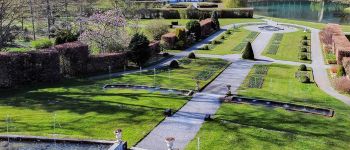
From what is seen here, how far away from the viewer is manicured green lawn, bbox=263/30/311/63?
40031 mm

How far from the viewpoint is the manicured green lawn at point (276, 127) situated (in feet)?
57.1

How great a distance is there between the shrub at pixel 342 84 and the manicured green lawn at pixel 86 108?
9.01 meters

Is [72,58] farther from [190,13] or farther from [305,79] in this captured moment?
[190,13]

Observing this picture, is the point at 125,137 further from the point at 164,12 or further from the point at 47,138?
the point at 164,12

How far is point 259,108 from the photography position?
22516mm

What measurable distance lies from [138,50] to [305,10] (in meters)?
73.3

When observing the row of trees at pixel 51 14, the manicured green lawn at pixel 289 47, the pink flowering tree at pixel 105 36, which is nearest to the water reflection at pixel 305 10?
the manicured green lawn at pixel 289 47

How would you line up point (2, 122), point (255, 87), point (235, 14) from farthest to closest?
point (235, 14) < point (255, 87) < point (2, 122)

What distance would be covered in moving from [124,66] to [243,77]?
9.72 m

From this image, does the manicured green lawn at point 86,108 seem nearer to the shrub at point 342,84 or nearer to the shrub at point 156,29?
the shrub at point 342,84

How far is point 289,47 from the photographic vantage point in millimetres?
45438

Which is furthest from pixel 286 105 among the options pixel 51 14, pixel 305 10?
pixel 305 10

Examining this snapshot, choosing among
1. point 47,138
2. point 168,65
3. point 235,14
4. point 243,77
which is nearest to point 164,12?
point 235,14

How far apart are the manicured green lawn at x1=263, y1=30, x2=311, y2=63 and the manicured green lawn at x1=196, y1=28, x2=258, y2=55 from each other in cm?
310
